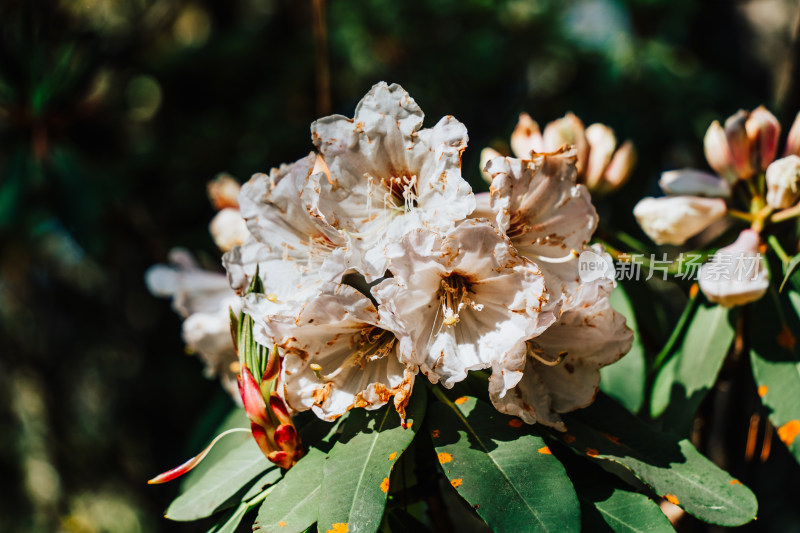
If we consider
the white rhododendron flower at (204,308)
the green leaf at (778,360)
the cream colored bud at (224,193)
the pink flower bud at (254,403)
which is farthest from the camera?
the cream colored bud at (224,193)

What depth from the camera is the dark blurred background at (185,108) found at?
6.84ft

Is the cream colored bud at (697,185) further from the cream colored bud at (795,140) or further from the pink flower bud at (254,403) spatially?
the pink flower bud at (254,403)

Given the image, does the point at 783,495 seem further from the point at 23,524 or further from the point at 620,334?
the point at 23,524

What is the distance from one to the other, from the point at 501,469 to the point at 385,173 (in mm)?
381

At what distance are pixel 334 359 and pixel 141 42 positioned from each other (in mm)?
2300

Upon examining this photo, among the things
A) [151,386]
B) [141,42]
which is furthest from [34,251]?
[141,42]

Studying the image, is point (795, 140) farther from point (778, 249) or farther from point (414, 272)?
point (414, 272)

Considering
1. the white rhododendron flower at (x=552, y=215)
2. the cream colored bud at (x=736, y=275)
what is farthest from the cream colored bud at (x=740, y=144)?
the white rhododendron flower at (x=552, y=215)

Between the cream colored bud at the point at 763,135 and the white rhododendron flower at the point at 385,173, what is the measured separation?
513 millimetres

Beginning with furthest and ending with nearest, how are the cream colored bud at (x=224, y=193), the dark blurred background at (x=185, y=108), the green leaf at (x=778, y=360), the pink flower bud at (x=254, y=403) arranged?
the dark blurred background at (x=185, y=108)
the cream colored bud at (x=224, y=193)
the green leaf at (x=778, y=360)
the pink flower bud at (x=254, y=403)

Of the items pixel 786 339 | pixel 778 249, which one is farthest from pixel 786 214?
pixel 786 339

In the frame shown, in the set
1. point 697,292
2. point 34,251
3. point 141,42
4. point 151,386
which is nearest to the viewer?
point 697,292

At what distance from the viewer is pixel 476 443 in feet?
2.56

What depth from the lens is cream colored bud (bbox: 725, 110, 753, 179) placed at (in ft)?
3.27
